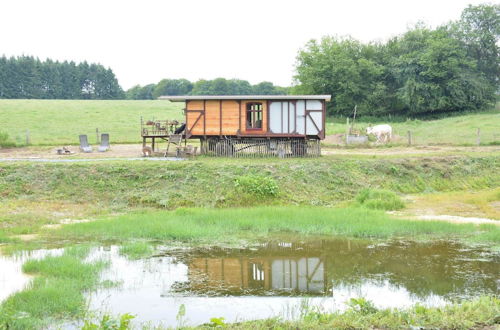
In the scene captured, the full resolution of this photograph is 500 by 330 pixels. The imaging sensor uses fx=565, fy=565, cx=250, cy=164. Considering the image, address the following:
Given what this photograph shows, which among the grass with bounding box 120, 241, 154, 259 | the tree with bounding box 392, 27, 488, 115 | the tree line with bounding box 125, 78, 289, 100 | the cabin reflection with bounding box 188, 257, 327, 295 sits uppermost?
the tree line with bounding box 125, 78, 289, 100

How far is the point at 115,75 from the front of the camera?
106125 mm

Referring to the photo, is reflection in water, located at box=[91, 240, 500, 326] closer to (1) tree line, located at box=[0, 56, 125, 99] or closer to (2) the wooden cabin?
(2) the wooden cabin

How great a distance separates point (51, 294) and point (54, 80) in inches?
3635

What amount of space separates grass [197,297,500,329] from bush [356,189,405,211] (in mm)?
11111

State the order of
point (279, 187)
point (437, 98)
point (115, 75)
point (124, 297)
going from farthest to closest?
point (115, 75)
point (437, 98)
point (279, 187)
point (124, 297)

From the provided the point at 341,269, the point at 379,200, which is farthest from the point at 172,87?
the point at 341,269

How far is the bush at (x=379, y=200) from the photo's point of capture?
2041cm

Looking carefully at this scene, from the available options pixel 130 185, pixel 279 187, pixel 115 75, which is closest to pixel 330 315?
pixel 279 187

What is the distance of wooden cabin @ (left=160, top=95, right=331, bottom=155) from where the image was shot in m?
28.5

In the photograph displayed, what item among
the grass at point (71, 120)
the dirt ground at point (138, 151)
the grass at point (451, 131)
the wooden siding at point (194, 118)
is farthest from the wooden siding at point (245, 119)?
the grass at point (71, 120)

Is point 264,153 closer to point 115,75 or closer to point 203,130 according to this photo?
point 203,130

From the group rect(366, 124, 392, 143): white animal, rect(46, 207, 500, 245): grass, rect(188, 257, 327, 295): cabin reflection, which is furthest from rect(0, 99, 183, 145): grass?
rect(188, 257, 327, 295): cabin reflection

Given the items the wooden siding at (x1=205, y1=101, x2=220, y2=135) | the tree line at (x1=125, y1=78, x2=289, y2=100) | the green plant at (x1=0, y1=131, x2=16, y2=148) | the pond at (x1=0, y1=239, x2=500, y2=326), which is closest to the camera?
the pond at (x1=0, y1=239, x2=500, y2=326)

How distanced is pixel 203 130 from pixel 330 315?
20853 millimetres
